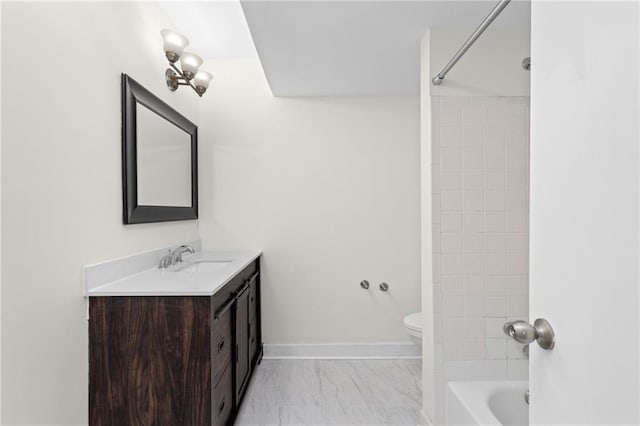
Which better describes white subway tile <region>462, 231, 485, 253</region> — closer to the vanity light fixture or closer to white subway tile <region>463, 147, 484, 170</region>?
white subway tile <region>463, 147, 484, 170</region>

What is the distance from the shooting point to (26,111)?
128 cm

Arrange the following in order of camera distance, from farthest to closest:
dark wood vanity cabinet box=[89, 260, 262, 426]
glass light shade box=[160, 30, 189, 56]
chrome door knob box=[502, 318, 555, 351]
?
glass light shade box=[160, 30, 189, 56]
dark wood vanity cabinet box=[89, 260, 262, 426]
chrome door knob box=[502, 318, 555, 351]

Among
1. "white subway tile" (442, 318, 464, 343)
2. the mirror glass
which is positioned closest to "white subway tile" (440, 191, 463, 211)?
"white subway tile" (442, 318, 464, 343)

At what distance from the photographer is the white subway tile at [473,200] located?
1971 mm

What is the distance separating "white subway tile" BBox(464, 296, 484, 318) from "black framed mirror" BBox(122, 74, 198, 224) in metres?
1.83

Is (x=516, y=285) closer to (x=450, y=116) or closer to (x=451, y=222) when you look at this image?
(x=451, y=222)

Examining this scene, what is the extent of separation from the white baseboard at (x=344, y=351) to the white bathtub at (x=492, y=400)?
1.15 meters

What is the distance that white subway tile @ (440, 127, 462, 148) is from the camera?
6.43 feet

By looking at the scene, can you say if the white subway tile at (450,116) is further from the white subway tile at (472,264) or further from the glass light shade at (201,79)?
the glass light shade at (201,79)

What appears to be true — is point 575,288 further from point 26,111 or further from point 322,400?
point 322,400

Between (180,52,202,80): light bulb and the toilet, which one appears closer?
(180,52,202,80): light bulb

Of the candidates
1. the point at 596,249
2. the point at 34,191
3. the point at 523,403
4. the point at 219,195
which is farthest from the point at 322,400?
the point at 596,249

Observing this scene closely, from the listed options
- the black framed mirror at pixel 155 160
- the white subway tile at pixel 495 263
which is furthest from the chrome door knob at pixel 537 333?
the black framed mirror at pixel 155 160

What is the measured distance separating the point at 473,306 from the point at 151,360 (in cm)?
159
